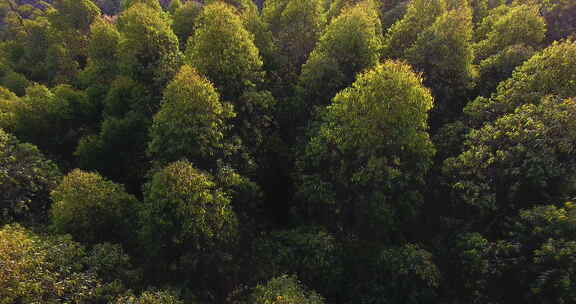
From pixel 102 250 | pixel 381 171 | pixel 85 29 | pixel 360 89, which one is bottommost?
pixel 102 250

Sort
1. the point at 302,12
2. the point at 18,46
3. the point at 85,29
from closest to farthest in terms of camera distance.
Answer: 1. the point at 302,12
2. the point at 85,29
3. the point at 18,46

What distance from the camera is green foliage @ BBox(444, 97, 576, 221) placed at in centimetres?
1769

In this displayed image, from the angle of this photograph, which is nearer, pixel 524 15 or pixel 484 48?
pixel 524 15

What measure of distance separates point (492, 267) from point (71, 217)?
24.8 meters

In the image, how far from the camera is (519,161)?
62.1ft

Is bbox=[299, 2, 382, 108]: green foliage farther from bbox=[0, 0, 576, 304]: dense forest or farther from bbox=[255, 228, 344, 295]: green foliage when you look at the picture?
bbox=[255, 228, 344, 295]: green foliage

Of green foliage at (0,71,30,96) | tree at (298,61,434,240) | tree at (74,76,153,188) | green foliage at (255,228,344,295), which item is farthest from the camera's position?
green foliage at (0,71,30,96)

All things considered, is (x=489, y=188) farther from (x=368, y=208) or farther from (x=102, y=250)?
(x=102, y=250)

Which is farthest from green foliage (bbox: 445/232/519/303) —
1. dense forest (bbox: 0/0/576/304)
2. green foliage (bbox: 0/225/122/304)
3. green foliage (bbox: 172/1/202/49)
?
green foliage (bbox: 172/1/202/49)

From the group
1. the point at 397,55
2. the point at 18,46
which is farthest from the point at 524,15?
the point at 18,46

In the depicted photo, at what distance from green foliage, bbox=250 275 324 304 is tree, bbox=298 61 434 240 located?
22.9ft

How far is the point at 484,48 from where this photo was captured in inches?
1121

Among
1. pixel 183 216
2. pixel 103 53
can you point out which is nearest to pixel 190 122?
pixel 183 216

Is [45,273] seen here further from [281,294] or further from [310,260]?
[310,260]
